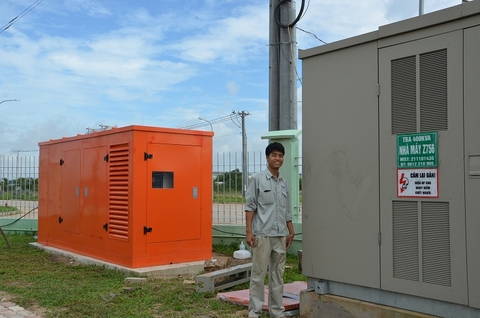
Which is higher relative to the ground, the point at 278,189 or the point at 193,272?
the point at 278,189

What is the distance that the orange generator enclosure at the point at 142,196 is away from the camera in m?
8.23

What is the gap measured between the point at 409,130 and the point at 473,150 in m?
0.57

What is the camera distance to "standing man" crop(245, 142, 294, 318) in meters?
5.36

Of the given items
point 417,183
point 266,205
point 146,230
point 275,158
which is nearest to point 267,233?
point 266,205

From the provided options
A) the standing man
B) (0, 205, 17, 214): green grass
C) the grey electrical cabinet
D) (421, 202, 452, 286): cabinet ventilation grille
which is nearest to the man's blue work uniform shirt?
the standing man

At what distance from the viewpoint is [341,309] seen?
4.95 m

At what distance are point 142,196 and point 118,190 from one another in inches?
22.1

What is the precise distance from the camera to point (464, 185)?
411 centimetres

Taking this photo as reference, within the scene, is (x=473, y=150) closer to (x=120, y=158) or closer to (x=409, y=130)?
(x=409, y=130)

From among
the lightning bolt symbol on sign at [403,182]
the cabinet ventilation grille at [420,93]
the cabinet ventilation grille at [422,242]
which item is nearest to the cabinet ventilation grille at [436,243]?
the cabinet ventilation grille at [422,242]

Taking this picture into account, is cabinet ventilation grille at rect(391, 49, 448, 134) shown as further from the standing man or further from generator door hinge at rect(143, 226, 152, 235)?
generator door hinge at rect(143, 226, 152, 235)

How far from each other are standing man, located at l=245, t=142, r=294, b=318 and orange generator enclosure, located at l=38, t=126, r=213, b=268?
3.21 meters

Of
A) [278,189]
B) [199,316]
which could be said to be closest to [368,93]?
[278,189]

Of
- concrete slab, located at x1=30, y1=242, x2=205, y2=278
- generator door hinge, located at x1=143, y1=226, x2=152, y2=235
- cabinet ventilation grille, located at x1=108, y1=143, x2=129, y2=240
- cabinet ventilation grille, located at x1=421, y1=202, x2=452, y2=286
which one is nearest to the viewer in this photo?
cabinet ventilation grille, located at x1=421, y1=202, x2=452, y2=286
